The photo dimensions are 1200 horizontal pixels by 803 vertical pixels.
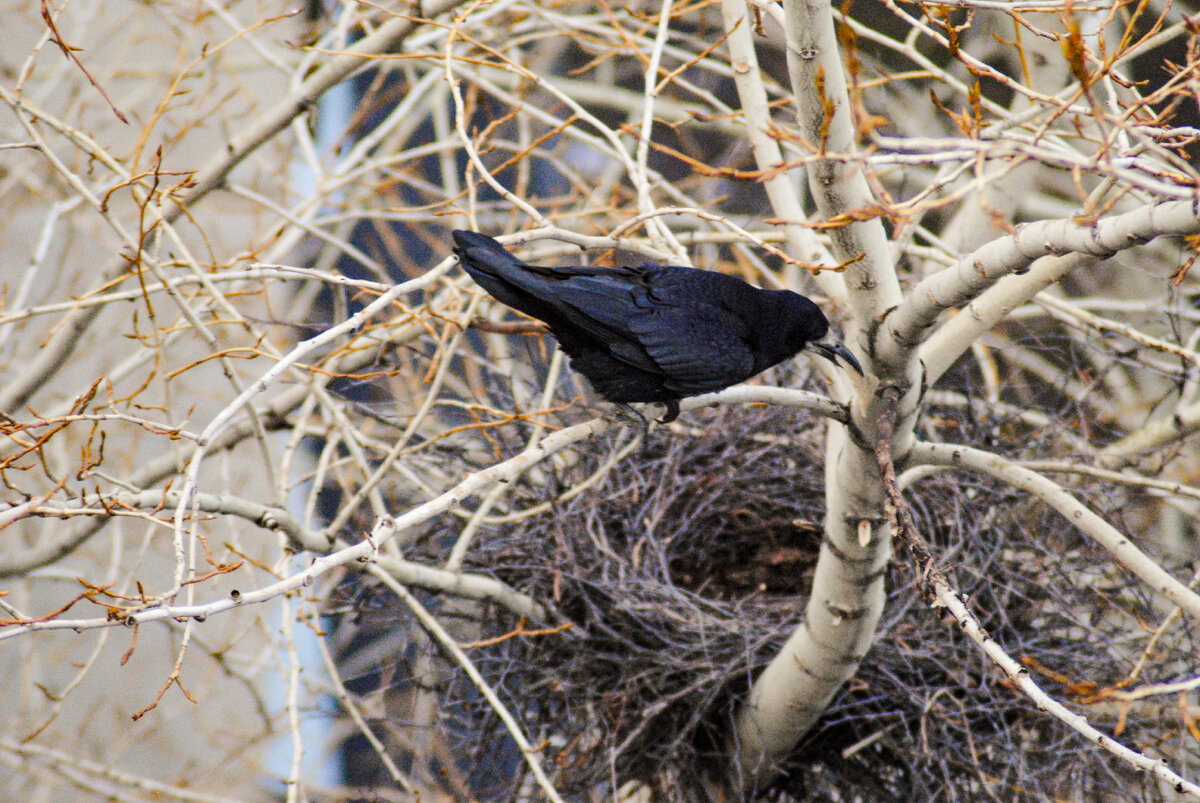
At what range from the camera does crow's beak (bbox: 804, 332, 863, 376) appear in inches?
88.1

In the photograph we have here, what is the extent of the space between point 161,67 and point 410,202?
175 cm

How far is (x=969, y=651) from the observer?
282 centimetres

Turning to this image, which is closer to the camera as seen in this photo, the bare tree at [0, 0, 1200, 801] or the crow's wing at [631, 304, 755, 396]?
the bare tree at [0, 0, 1200, 801]

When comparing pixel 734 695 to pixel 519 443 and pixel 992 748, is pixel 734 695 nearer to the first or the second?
pixel 992 748

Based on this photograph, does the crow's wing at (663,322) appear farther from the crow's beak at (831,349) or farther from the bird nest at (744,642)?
the bird nest at (744,642)

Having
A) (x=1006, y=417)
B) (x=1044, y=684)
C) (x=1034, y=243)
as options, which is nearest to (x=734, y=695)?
(x=1044, y=684)

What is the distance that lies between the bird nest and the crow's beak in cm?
59

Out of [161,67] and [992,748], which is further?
[161,67]

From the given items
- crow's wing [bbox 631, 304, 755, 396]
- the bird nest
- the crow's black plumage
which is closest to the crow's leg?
the crow's black plumage

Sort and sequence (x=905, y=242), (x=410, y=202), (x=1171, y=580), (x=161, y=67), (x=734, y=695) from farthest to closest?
(x=410, y=202)
(x=161, y=67)
(x=734, y=695)
(x=905, y=242)
(x=1171, y=580)

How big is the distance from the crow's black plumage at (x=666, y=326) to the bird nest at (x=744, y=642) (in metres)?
0.57

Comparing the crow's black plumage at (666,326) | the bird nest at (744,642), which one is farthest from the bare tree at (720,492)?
the crow's black plumage at (666,326)

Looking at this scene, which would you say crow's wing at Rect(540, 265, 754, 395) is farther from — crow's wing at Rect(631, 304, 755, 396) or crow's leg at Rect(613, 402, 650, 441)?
crow's leg at Rect(613, 402, 650, 441)

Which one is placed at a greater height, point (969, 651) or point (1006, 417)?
point (1006, 417)
